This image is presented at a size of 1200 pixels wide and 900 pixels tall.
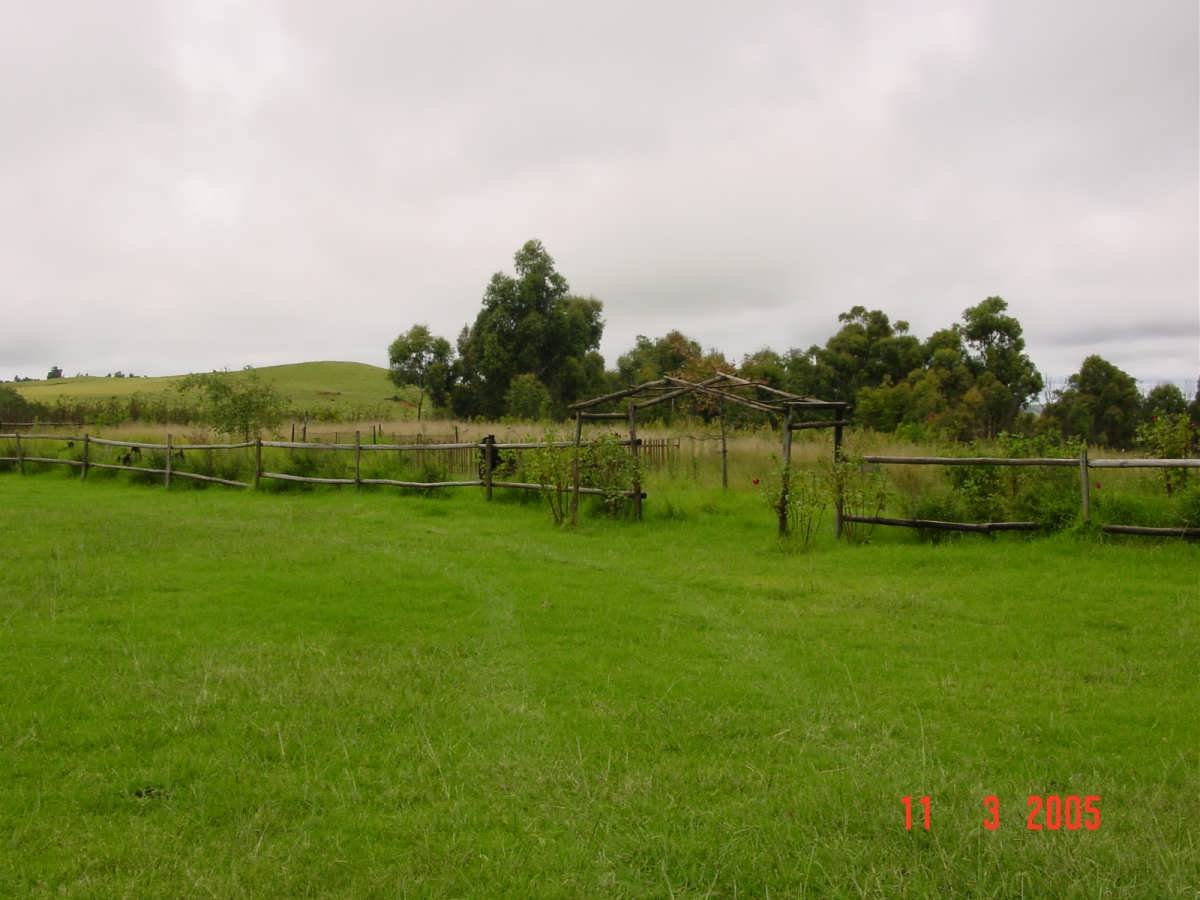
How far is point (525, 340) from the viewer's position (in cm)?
3625

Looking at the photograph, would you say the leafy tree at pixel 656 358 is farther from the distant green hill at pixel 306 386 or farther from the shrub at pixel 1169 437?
the shrub at pixel 1169 437

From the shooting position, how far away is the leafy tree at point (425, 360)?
38.8 m

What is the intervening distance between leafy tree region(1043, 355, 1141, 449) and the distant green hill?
32970 mm

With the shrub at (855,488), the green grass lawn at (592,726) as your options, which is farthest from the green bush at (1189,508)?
the shrub at (855,488)

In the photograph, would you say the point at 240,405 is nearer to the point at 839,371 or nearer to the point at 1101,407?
the point at 839,371

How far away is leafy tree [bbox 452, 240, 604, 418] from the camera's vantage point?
36031 mm

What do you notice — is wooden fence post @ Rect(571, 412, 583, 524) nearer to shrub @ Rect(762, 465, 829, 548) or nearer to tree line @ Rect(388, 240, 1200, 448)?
shrub @ Rect(762, 465, 829, 548)

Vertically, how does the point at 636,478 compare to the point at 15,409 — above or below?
below

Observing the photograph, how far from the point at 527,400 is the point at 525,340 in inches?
198

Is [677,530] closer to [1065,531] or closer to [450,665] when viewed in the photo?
[1065,531]

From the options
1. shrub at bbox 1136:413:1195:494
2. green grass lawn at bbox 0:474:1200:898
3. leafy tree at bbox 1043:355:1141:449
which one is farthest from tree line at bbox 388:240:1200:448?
green grass lawn at bbox 0:474:1200:898

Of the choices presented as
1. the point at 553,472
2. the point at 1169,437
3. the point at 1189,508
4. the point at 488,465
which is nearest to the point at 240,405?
the point at 488,465

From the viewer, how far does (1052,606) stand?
7.09 meters
